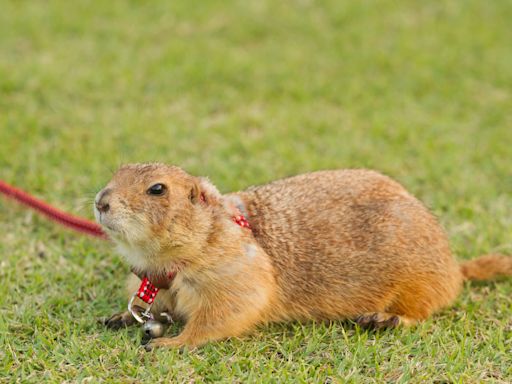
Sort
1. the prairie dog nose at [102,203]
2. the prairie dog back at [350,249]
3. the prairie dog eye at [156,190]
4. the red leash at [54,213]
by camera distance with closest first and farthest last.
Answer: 1. the prairie dog nose at [102,203]
2. the prairie dog eye at [156,190]
3. the prairie dog back at [350,249]
4. the red leash at [54,213]

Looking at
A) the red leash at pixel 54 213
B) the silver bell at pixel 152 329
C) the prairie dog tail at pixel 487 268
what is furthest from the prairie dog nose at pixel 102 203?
the prairie dog tail at pixel 487 268

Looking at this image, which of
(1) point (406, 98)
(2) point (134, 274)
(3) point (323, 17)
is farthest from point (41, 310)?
(3) point (323, 17)

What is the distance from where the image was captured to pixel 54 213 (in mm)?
4781

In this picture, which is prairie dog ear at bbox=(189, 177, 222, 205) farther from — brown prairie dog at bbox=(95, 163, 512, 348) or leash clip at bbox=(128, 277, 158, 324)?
leash clip at bbox=(128, 277, 158, 324)

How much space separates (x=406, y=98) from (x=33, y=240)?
372 cm

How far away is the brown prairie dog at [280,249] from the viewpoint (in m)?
3.53

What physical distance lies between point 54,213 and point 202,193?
1.47 metres

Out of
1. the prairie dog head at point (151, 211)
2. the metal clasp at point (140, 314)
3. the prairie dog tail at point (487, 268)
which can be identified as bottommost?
the prairie dog tail at point (487, 268)

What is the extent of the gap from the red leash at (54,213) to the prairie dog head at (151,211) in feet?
3.32

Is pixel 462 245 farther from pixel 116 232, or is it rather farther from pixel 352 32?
pixel 352 32

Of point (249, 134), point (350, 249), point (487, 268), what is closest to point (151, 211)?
point (350, 249)

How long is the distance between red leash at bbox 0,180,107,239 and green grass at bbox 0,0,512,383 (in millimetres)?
91

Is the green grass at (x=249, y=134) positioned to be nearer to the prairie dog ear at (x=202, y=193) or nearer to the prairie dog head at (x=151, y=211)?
the prairie dog head at (x=151, y=211)

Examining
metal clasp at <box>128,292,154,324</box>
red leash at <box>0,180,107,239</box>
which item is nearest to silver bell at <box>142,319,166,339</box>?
metal clasp at <box>128,292,154,324</box>
